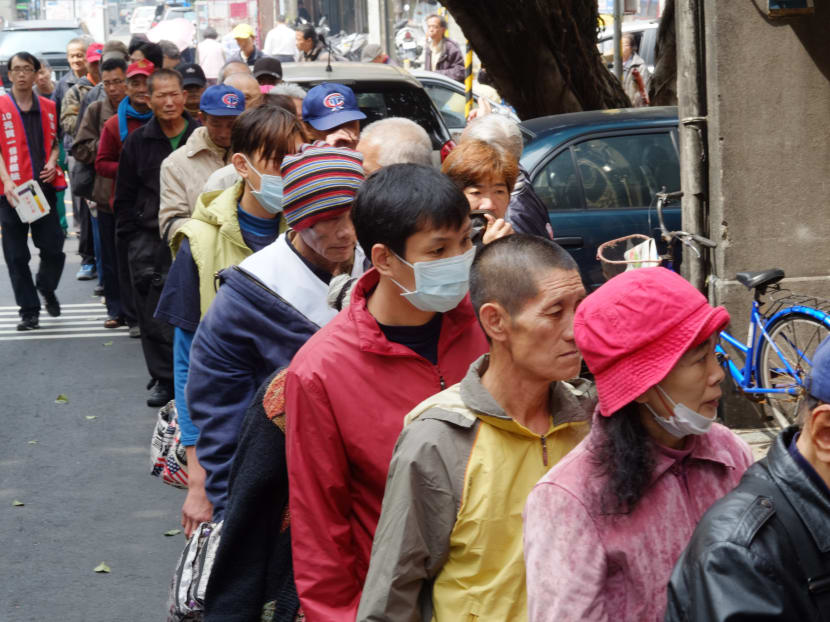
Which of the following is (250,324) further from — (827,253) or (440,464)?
(827,253)

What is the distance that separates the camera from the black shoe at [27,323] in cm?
1165

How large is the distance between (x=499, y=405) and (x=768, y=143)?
16.3 ft

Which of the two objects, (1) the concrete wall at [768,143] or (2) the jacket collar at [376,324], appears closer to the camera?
(2) the jacket collar at [376,324]

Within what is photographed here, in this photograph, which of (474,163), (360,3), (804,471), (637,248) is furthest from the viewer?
(360,3)

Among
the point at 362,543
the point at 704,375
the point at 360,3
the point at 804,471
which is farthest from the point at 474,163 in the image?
the point at 360,3

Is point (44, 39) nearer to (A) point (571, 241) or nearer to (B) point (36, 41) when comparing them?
(B) point (36, 41)

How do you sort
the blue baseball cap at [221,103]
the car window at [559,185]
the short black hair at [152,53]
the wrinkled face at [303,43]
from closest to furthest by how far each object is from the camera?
the blue baseball cap at [221,103] → the car window at [559,185] → the short black hair at [152,53] → the wrinkled face at [303,43]

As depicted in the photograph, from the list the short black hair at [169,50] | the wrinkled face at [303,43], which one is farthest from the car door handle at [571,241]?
the wrinkled face at [303,43]

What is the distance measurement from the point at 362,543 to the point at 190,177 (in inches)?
171

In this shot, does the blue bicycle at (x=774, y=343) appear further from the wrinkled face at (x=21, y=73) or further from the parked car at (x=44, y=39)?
the parked car at (x=44, y=39)

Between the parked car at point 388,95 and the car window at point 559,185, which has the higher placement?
the parked car at point 388,95

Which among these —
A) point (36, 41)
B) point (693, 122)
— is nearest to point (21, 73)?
point (693, 122)

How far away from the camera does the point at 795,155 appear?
7277 millimetres

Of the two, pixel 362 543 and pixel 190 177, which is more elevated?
pixel 190 177
